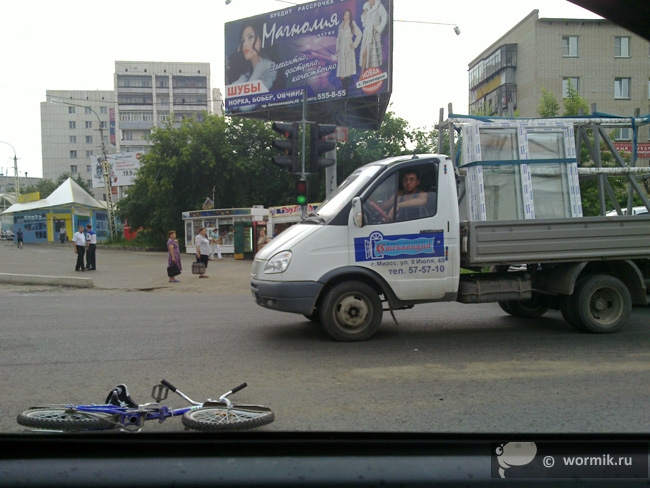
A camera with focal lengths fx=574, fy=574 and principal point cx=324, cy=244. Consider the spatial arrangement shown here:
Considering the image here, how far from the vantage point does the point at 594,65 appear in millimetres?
8758

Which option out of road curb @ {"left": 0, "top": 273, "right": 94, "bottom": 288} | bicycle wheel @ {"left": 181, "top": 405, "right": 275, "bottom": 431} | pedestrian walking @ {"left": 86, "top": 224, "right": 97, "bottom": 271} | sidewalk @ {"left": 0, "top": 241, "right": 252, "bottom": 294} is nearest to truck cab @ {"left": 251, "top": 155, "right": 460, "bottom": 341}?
bicycle wheel @ {"left": 181, "top": 405, "right": 275, "bottom": 431}

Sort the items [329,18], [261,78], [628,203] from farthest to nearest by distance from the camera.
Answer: [261,78] < [329,18] < [628,203]

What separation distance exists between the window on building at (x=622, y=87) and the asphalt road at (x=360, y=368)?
3164 millimetres

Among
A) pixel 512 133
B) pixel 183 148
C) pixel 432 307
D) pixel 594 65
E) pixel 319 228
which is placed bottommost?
pixel 432 307

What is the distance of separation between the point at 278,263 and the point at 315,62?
Answer: 1953 cm

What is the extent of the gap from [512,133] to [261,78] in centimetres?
2063

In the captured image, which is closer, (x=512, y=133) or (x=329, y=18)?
(x=512, y=133)

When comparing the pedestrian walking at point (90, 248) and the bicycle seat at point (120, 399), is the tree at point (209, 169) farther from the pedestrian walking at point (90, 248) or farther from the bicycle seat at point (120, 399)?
the bicycle seat at point (120, 399)

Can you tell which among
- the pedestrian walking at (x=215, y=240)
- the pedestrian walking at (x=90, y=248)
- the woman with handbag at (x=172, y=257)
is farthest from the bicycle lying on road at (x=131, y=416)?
the pedestrian walking at (x=215, y=240)

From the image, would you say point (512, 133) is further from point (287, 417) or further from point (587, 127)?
point (287, 417)

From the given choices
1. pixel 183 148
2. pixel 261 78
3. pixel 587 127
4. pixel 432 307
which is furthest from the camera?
pixel 183 148

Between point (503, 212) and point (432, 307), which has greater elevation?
point (503, 212)

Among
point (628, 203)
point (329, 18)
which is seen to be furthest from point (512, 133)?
point (329, 18)

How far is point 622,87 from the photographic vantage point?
24.0 ft
